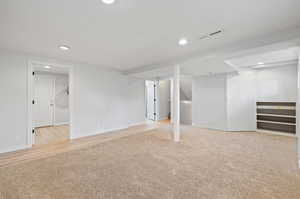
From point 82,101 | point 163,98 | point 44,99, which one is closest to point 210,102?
point 163,98

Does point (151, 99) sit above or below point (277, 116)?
above

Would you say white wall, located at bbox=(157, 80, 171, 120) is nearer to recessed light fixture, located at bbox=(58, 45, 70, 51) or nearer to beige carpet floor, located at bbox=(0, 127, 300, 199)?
beige carpet floor, located at bbox=(0, 127, 300, 199)

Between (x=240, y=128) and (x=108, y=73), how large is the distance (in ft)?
16.5

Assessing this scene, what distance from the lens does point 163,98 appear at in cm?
781

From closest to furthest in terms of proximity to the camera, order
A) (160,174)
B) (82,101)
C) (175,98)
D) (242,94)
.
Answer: (160,174) < (175,98) < (82,101) < (242,94)

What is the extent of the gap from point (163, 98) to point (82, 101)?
4558 millimetres

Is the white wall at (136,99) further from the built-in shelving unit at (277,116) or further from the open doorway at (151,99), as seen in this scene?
the built-in shelving unit at (277,116)

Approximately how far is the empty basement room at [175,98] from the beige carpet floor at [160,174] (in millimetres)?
16

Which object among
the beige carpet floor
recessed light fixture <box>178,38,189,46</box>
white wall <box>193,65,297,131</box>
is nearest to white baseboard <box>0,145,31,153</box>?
the beige carpet floor

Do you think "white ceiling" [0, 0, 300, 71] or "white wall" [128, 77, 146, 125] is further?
"white wall" [128, 77, 146, 125]

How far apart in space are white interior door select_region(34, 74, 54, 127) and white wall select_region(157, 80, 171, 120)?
502cm

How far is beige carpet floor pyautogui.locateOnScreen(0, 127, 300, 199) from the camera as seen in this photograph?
167 centimetres

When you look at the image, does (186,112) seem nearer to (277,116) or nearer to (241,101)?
(241,101)

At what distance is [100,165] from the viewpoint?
238 cm
